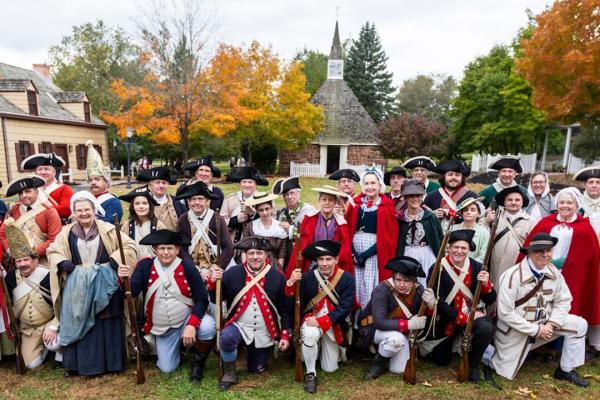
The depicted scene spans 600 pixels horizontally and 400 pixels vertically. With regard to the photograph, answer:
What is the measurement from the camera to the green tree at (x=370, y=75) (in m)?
47.9

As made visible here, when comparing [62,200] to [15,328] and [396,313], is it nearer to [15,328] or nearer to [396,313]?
[15,328]

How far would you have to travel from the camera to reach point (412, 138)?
80.6 feet

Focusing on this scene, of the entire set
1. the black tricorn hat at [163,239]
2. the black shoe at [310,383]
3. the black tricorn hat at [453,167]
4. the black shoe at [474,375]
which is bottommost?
the black shoe at [310,383]

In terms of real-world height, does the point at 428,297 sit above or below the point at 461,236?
below

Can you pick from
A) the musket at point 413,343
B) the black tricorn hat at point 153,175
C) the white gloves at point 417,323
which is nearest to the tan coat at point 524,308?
the musket at point 413,343

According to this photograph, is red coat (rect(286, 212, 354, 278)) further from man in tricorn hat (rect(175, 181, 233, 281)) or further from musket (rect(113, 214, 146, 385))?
musket (rect(113, 214, 146, 385))

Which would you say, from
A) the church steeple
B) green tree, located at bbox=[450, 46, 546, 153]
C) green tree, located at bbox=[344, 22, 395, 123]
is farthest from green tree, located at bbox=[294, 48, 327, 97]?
green tree, located at bbox=[450, 46, 546, 153]

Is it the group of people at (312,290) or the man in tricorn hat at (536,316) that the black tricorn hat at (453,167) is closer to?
the group of people at (312,290)

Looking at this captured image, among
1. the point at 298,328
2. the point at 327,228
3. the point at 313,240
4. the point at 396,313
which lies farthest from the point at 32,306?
the point at 396,313

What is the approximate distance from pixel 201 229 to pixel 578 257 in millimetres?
4538

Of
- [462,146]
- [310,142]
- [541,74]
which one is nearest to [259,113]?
[310,142]

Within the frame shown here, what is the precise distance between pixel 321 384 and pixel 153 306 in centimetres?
203

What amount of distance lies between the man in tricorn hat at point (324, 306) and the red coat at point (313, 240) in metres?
0.26

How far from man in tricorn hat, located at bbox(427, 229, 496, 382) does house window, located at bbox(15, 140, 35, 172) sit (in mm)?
23296
